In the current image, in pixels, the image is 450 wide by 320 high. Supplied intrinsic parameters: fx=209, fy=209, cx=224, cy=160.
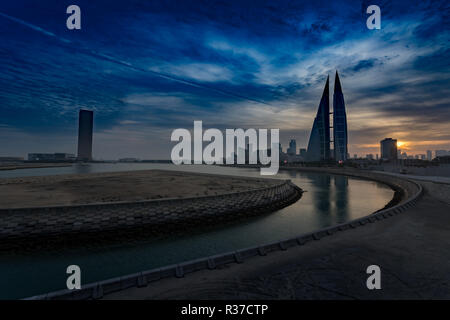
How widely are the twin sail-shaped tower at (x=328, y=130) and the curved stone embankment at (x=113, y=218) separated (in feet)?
557

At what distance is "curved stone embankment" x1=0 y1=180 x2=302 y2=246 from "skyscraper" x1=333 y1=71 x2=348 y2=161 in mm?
170237

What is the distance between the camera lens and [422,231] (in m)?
12.2

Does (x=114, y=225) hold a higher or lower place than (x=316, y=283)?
lower

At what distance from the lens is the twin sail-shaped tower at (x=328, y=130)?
166875mm

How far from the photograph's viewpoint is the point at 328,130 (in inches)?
7057

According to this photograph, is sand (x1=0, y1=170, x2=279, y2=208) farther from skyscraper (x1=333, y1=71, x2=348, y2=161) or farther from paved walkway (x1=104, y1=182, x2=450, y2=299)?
skyscraper (x1=333, y1=71, x2=348, y2=161)

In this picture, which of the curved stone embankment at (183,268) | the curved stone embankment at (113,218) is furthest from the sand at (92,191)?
the curved stone embankment at (183,268)

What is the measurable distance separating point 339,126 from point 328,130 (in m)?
11.9

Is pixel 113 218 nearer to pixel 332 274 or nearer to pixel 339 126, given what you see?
pixel 332 274

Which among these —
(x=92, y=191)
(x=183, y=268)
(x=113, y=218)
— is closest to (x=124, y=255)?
(x=113, y=218)
